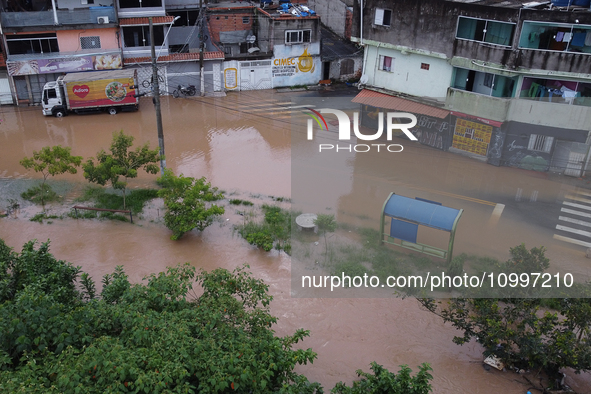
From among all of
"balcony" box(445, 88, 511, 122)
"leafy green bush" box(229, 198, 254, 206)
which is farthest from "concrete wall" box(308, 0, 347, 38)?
"leafy green bush" box(229, 198, 254, 206)

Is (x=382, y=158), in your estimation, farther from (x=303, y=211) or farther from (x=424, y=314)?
(x=424, y=314)

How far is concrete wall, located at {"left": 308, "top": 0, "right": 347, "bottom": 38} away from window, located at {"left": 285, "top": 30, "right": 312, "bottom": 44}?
4504 mm

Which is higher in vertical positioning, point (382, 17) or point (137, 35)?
point (382, 17)

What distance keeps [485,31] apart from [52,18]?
19.2 m

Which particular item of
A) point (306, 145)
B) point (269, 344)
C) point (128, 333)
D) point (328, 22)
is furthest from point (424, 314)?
point (328, 22)

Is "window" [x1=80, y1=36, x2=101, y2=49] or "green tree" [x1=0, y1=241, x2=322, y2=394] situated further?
"window" [x1=80, y1=36, x2=101, y2=49]

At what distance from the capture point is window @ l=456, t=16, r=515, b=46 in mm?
19109

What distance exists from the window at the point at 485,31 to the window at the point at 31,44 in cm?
1851

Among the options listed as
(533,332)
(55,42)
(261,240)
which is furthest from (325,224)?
(55,42)

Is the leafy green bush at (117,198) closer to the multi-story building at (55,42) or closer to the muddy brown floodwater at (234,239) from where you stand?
the muddy brown floodwater at (234,239)

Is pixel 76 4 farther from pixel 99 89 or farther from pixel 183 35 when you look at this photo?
pixel 183 35

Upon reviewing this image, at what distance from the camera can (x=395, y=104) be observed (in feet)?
72.3

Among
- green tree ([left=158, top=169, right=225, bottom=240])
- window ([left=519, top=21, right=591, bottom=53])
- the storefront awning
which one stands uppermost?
window ([left=519, top=21, right=591, bottom=53])

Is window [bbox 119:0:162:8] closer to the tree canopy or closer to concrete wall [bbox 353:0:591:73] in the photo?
concrete wall [bbox 353:0:591:73]
